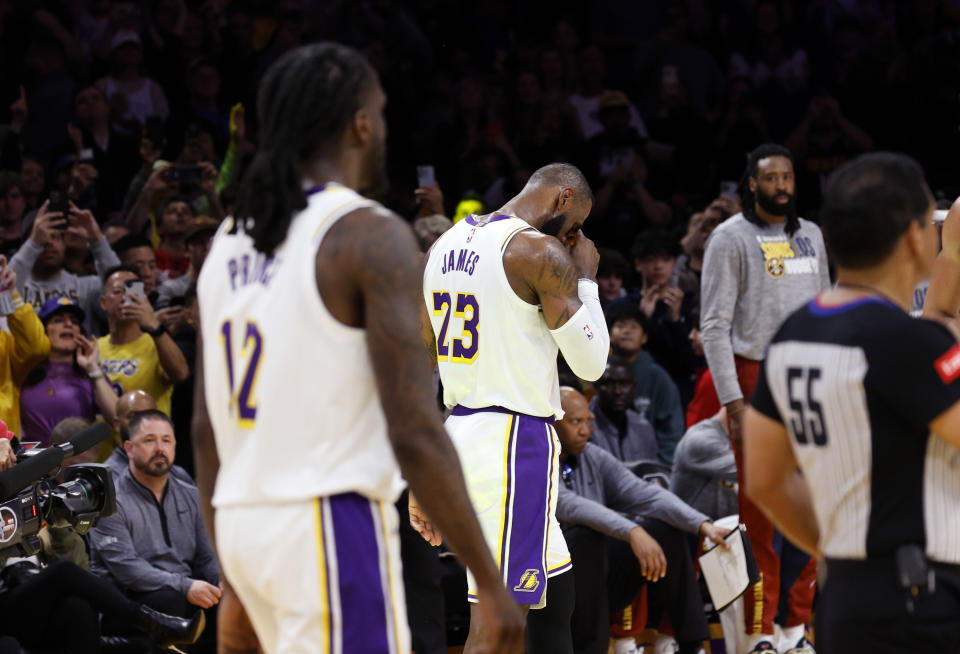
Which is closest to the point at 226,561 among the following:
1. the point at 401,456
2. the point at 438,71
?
the point at 401,456

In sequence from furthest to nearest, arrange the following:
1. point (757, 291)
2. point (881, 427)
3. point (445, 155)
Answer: point (445, 155), point (757, 291), point (881, 427)

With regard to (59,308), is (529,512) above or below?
below

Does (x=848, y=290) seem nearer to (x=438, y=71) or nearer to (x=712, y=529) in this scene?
(x=712, y=529)

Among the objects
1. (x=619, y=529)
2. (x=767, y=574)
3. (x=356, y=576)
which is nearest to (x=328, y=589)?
(x=356, y=576)

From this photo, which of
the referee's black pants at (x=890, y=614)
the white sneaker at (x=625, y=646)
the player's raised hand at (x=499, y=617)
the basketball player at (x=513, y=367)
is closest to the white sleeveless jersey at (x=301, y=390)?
the player's raised hand at (x=499, y=617)

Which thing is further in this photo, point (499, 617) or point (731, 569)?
point (731, 569)

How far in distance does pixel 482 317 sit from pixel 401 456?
213 centimetres

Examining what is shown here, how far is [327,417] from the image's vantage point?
2643 mm

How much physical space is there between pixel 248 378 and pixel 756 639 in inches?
183

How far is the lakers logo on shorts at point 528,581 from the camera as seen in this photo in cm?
465

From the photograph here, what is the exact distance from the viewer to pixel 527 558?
4656 mm

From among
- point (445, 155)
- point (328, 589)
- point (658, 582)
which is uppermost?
point (445, 155)

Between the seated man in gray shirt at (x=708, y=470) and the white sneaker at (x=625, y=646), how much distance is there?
34.2 inches

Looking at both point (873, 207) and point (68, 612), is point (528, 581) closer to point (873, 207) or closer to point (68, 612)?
point (873, 207)
